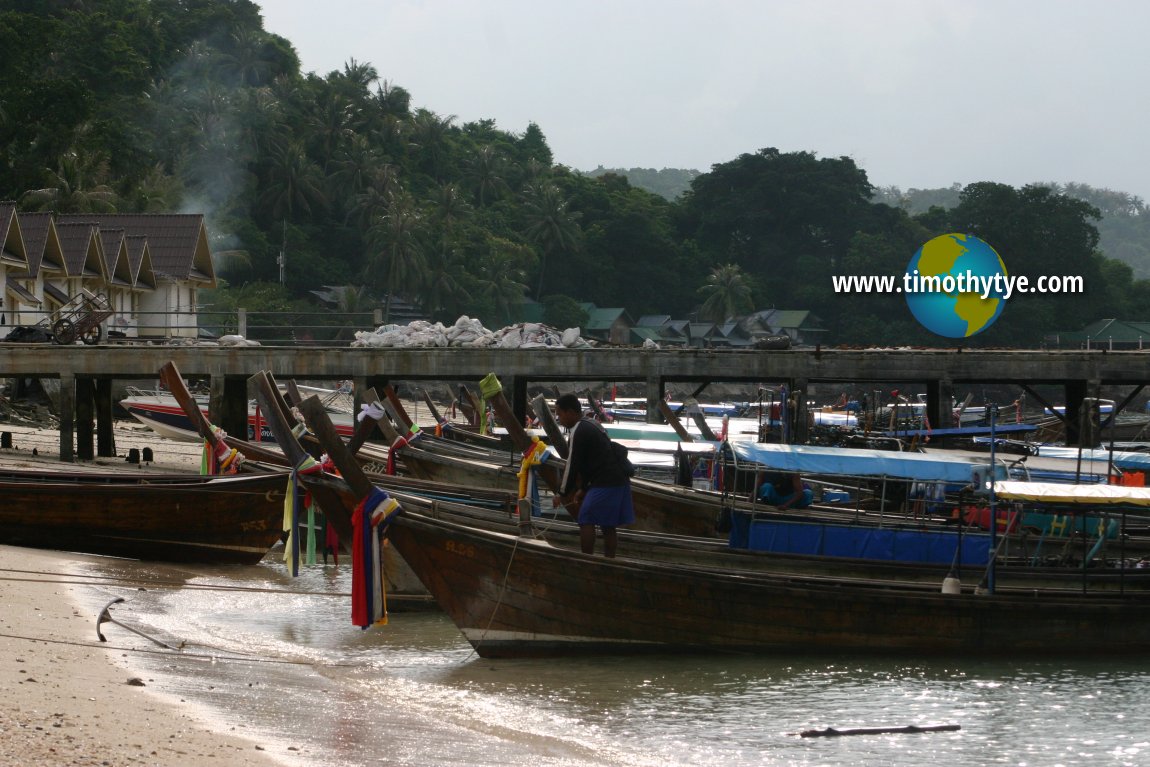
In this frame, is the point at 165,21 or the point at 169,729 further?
the point at 165,21

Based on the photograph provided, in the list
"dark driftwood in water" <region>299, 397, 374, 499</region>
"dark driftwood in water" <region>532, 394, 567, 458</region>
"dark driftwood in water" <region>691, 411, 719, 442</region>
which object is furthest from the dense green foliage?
"dark driftwood in water" <region>299, 397, 374, 499</region>

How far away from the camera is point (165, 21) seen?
8031 centimetres

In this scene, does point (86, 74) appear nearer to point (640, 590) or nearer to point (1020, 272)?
point (1020, 272)

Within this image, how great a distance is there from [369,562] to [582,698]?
7.05 feet

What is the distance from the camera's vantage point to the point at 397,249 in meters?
74.0

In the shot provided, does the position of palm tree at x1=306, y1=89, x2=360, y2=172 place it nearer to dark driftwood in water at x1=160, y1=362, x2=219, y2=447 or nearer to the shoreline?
dark driftwood in water at x1=160, y1=362, x2=219, y2=447

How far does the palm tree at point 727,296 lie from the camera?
8856 centimetres

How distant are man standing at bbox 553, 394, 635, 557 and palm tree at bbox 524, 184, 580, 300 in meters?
77.3

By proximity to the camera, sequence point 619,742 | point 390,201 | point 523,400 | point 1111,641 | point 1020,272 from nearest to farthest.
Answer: point 619,742 → point 1111,641 → point 523,400 → point 390,201 → point 1020,272

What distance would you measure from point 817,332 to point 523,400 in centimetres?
5835

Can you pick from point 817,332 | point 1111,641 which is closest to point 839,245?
point 817,332

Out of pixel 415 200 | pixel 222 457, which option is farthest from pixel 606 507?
pixel 415 200

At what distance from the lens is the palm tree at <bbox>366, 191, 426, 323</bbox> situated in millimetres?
74000

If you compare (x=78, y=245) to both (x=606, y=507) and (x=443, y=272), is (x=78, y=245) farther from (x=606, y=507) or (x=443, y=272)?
(x=443, y=272)
